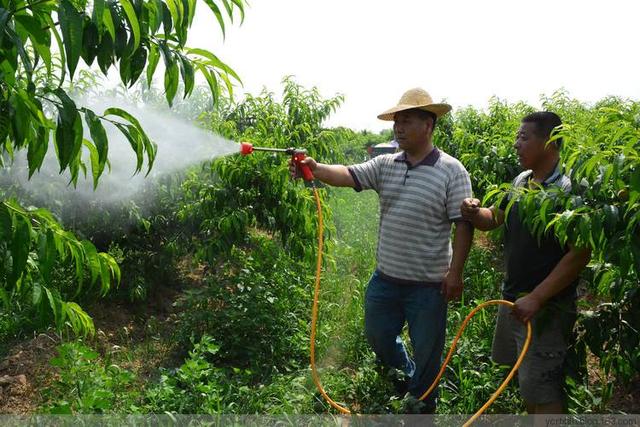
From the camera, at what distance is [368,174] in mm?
3566

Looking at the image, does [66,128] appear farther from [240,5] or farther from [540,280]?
[540,280]

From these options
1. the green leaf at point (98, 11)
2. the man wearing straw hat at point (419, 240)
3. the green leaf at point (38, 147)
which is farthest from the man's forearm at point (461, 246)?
the green leaf at point (98, 11)

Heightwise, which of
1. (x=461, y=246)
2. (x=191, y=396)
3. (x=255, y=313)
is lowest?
(x=191, y=396)

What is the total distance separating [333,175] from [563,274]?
141cm

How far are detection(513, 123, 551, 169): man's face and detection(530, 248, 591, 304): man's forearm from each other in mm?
519

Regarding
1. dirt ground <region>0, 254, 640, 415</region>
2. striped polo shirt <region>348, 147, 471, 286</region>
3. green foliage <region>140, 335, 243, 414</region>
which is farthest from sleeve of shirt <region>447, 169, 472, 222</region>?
green foliage <region>140, 335, 243, 414</region>

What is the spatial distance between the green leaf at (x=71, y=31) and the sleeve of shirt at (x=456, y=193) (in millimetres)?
2293

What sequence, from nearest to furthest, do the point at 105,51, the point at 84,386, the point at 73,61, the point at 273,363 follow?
the point at 73,61 → the point at 105,51 → the point at 84,386 → the point at 273,363

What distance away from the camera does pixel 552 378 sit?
2.82 meters

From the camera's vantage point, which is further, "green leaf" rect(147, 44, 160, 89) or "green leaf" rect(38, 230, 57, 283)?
"green leaf" rect(38, 230, 57, 283)

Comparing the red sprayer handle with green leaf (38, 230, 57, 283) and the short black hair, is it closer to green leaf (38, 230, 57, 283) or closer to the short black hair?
the short black hair

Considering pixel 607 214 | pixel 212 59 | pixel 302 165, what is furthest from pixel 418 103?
pixel 212 59

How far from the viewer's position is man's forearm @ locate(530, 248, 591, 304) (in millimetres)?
2666

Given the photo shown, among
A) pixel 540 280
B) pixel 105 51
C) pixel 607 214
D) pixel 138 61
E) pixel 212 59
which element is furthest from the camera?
pixel 540 280
